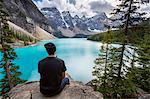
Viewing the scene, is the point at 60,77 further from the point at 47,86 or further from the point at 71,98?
the point at 71,98

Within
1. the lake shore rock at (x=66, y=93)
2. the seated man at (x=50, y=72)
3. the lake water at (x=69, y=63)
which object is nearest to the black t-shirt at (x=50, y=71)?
the seated man at (x=50, y=72)

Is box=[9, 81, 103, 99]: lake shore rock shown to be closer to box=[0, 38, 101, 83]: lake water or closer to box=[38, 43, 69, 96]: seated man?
box=[38, 43, 69, 96]: seated man

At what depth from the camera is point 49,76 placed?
674 cm

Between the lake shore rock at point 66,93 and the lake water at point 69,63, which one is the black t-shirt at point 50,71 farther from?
the lake water at point 69,63

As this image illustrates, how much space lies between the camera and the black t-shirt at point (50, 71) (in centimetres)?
671

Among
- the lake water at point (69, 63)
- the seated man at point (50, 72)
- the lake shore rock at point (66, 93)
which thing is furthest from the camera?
the lake water at point (69, 63)

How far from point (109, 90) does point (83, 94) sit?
47.0 feet

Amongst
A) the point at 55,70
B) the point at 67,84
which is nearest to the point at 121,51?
the point at 67,84

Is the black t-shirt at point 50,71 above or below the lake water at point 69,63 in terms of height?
above

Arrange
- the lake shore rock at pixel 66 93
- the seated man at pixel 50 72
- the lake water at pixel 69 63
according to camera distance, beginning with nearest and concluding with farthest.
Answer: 1. the seated man at pixel 50 72
2. the lake shore rock at pixel 66 93
3. the lake water at pixel 69 63

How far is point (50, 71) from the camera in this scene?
6727mm

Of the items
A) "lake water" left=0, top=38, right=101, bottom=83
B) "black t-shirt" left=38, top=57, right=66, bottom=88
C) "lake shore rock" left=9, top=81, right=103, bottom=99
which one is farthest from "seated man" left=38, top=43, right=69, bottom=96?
"lake water" left=0, top=38, right=101, bottom=83

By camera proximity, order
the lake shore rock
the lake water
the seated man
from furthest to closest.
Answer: the lake water, the lake shore rock, the seated man

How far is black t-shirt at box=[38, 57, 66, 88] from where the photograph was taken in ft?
22.0
